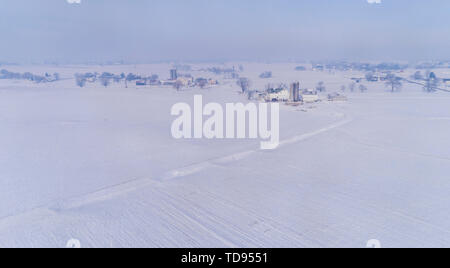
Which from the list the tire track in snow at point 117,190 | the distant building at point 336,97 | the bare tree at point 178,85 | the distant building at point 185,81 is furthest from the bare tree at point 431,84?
the tire track in snow at point 117,190

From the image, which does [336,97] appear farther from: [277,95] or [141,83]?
[141,83]

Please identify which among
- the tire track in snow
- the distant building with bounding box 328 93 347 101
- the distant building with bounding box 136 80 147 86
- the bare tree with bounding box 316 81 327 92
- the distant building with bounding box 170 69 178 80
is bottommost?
the tire track in snow

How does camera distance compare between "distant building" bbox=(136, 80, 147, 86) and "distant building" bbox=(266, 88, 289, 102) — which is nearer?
"distant building" bbox=(266, 88, 289, 102)

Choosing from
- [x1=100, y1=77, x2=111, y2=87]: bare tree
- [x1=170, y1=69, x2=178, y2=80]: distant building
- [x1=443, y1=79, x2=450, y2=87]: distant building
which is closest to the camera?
[x1=170, y1=69, x2=178, y2=80]: distant building

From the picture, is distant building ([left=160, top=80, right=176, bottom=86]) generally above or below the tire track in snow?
above

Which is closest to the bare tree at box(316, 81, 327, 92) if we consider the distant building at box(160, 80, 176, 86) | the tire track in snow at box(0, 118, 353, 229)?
Answer: the distant building at box(160, 80, 176, 86)

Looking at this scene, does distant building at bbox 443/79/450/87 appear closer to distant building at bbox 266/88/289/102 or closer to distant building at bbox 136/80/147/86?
distant building at bbox 266/88/289/102

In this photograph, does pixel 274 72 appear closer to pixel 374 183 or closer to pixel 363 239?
pixel 374 183
